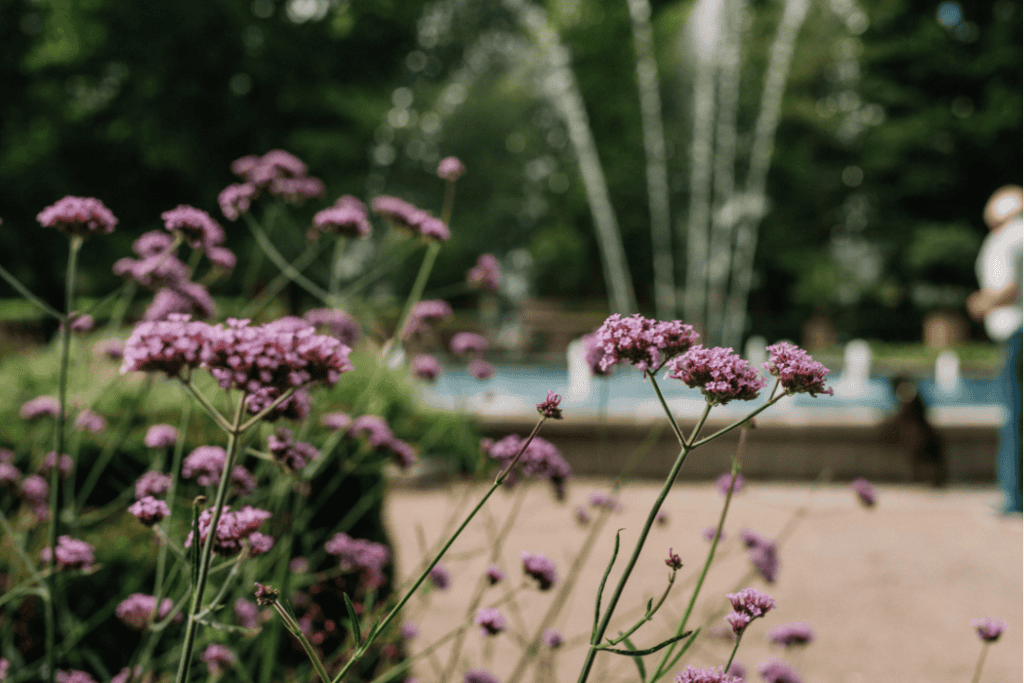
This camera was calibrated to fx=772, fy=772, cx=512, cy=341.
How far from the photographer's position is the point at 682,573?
173 inches

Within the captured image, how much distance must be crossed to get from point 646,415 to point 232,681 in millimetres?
5456

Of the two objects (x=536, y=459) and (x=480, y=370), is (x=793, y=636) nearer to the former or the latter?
(x=536, y=459)

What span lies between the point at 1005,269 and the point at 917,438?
7.10ft

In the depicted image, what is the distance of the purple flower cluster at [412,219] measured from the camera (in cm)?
207

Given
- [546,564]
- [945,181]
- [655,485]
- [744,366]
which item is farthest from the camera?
[945,181]

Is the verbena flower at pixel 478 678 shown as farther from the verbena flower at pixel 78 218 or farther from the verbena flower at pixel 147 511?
the verbena flower at pixel 78 218

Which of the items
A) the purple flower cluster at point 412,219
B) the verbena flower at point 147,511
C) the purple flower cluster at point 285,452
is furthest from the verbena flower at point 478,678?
the purple flower cluster at point 412,219

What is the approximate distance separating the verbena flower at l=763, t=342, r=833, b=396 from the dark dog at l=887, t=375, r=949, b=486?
634cm

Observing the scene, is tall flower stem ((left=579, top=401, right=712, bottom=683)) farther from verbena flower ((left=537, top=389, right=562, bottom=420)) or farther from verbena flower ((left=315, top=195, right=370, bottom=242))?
verbena flower ((left=315, top=195, right=370, bottom=242))

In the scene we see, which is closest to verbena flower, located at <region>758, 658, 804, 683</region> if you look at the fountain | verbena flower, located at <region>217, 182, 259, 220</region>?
verbena flower, located at <region>217, 182, 259, 220</region>

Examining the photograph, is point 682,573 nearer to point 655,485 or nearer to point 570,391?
point 655,485

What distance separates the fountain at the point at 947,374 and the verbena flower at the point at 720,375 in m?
15.9

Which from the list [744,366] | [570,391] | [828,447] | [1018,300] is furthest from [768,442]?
[744,366]

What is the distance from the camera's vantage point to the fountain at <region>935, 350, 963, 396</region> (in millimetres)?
15094
